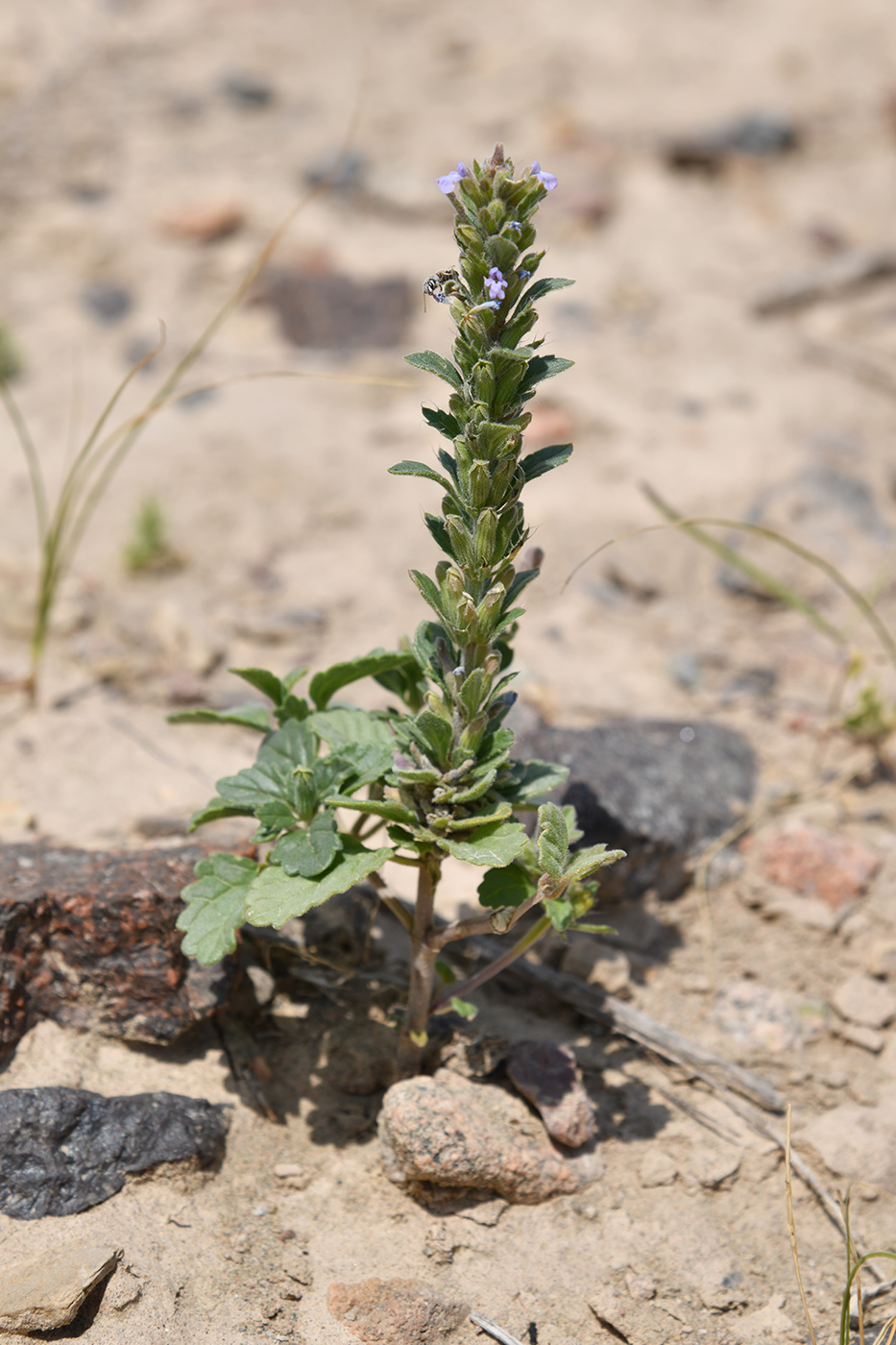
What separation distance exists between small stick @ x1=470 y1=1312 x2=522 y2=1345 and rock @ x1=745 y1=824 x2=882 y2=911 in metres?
1.67

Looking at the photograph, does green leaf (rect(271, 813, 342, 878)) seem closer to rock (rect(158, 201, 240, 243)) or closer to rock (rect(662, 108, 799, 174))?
rock (rect(158, 201, 240, 243))

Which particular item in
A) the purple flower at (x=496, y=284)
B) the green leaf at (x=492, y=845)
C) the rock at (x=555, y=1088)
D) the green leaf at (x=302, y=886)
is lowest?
the rock at (x=555, y=1088)

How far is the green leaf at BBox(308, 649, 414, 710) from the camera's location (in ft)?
7.91

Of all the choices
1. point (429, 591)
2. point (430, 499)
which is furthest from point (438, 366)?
point (430, 499)

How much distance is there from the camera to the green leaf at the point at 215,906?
7.07 ft

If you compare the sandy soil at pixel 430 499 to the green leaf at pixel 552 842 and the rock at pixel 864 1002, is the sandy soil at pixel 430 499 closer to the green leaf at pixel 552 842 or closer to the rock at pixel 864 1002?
the rock at pixel 864 1002

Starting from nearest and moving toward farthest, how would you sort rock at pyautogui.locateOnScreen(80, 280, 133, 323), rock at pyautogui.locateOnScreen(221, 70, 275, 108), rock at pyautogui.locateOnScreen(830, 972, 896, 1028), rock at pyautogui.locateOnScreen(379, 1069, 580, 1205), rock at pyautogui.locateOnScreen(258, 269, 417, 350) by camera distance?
rock at pyautogui.locateOnScreen(379, 1069, 580, 1205) < rock at pyautogui.locateOnScreen(830, 972, 896, 1028) < rock at pyautogui.locateOnScreen(258, 269, 417, 350) < rock at pyautogui.locateOnScreen(80, 280, 133, 323) < rock at pyautogui.locateOnScreen(221, 70, 275, 108)

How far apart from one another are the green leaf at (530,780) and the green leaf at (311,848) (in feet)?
1.30

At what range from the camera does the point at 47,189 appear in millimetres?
7047

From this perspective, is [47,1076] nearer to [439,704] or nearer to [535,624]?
[439,704]

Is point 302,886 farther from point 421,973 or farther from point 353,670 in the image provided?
point 353,670

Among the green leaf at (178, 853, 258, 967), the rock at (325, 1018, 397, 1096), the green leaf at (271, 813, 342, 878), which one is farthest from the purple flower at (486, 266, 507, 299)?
the rock at (325, 1018, 397, 1096)

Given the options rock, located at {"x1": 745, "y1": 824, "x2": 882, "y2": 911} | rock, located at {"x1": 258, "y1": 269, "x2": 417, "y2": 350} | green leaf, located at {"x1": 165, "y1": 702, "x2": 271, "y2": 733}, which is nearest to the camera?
green leaf, located at {"x1": 165, "y1": 702, "x2": 271, "y2": 733}

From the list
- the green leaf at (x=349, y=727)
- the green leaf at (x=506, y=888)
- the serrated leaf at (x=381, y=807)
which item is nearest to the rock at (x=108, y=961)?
the green leaf at (x=349, y=727)
